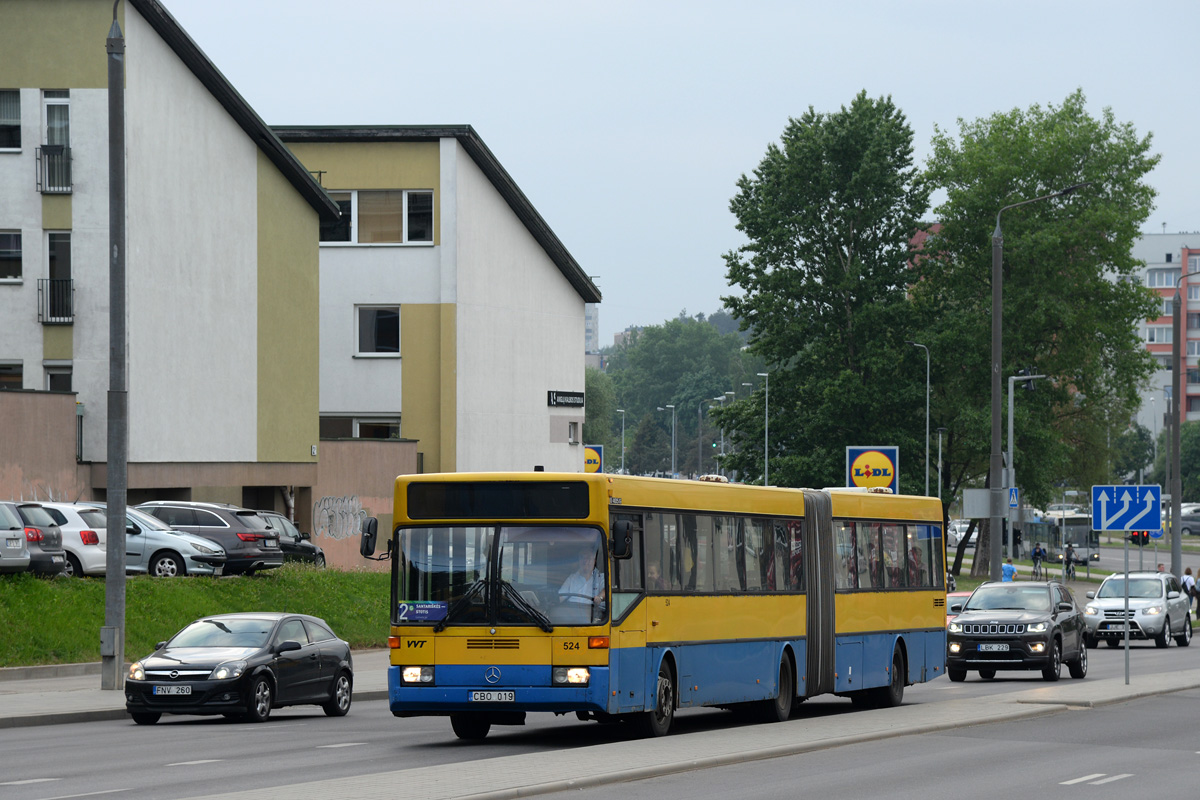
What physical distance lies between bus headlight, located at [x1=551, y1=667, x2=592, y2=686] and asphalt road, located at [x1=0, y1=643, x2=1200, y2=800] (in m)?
0.66

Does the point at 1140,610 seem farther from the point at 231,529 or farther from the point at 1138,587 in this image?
the point at 231,529

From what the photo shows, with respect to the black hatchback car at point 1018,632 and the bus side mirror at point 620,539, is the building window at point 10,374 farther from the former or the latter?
the bus side mirror at point 620,539

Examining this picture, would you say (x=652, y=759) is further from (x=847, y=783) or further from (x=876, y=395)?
(x=876, y=395)

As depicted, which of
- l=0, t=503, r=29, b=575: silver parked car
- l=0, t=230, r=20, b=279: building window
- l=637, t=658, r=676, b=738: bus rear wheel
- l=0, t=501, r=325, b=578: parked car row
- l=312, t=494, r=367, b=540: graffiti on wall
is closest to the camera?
l=637, t=658, r=676, b=738: bus rear wheel

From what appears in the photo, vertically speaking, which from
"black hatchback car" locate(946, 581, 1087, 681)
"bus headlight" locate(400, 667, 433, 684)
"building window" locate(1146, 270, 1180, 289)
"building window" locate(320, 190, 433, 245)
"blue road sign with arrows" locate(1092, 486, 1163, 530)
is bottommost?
"black hatchback car" locate(946, 581, 1087, 681)

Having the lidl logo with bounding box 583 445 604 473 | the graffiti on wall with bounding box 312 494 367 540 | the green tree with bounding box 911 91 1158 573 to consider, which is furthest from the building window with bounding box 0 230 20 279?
the green tree with bounding box 911 91 1158 573

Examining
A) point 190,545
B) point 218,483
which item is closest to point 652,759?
point 190,545

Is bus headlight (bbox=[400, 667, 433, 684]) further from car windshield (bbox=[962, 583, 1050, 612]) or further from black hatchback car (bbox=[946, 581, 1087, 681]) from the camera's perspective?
car windshield (bbox=[962, 583, 1050, 612])

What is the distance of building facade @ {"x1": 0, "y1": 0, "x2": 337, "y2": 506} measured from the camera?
126ft

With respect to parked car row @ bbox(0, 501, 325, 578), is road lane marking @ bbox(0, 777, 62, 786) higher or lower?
lower

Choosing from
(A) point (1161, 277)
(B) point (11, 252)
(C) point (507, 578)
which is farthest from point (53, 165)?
(A) point (1161, 277)

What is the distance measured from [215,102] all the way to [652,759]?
32.8 metres

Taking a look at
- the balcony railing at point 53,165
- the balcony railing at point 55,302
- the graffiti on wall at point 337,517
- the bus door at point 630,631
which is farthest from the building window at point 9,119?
the bus door at point 630,631

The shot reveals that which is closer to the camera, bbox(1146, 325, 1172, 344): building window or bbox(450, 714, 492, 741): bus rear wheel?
bbox(450, 714, 492, 741): bus rear wheel
